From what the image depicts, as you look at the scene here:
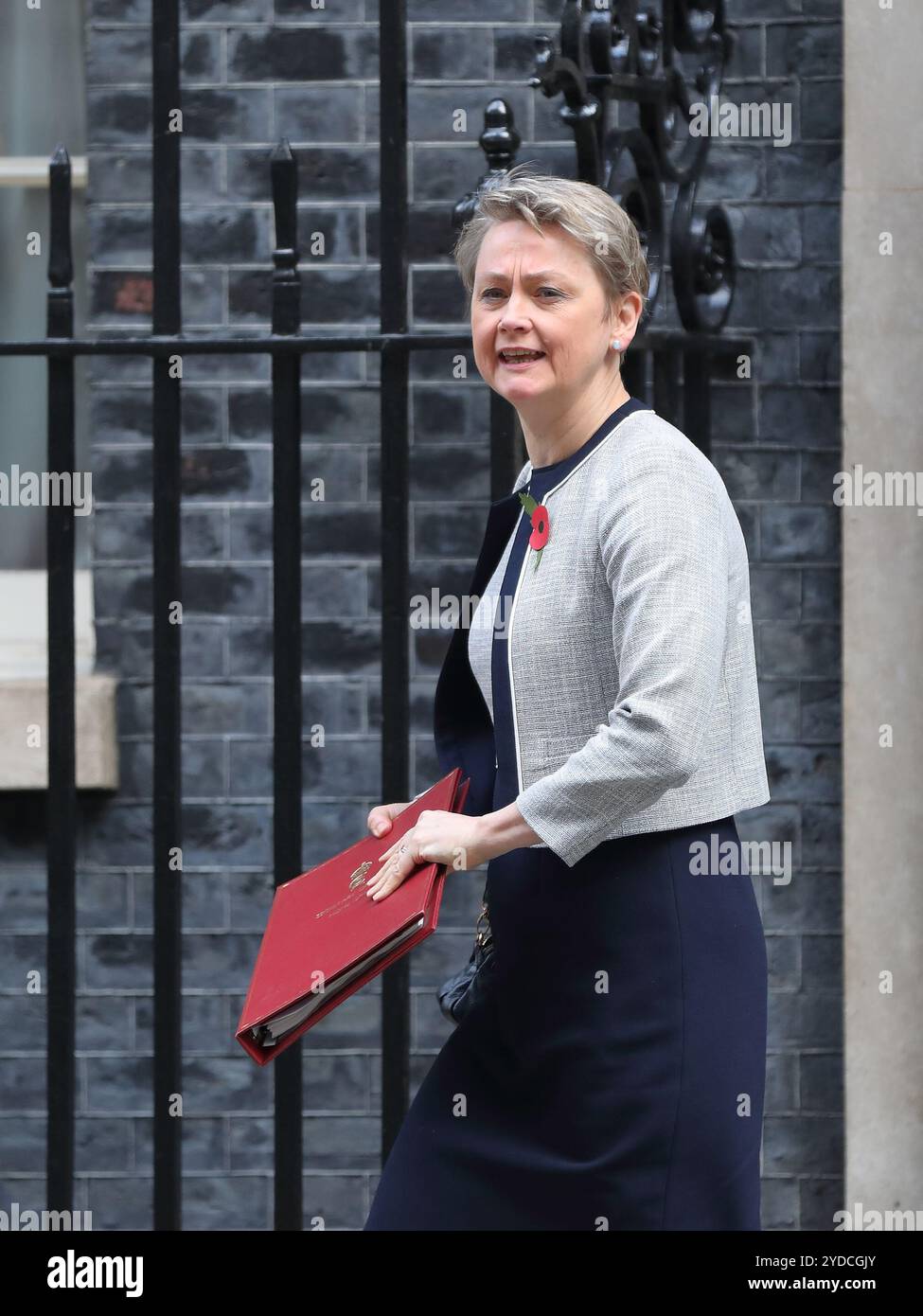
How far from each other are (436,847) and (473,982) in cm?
36

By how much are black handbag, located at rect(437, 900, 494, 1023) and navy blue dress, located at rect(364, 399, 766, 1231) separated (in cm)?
2

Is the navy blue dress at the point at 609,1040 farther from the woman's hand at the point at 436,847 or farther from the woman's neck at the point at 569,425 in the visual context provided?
the woman's hand at the point at 436,847

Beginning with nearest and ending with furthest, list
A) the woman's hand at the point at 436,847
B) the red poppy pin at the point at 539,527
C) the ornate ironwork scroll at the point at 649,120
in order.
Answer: the woman's hand at the point at 436,847 < the red poppy pin at the point at 539,527 < the ornate ironwork scroll at the point at 649,120

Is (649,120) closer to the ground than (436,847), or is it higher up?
higher up

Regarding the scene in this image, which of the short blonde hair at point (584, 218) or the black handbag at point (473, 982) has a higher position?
the short blonde hair at point (584, 218)

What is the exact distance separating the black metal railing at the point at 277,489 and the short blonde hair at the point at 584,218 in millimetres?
632

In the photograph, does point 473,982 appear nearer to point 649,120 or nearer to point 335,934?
point 335,934

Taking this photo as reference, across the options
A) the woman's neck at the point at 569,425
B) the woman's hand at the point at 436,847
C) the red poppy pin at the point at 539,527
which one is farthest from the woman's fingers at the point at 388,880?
the woman's neck at the point at 569,425

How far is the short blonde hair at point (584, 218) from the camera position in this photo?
2094 millimetres

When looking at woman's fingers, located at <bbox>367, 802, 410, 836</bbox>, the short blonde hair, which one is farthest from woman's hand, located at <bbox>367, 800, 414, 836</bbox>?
the short blonde hair

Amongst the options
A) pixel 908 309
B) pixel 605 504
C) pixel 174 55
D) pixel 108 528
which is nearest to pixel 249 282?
pixel 108 528

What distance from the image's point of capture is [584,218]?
6.87 feet

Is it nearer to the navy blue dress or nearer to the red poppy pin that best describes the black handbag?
the navy blue dress

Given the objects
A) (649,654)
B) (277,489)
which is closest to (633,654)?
(649,654)
